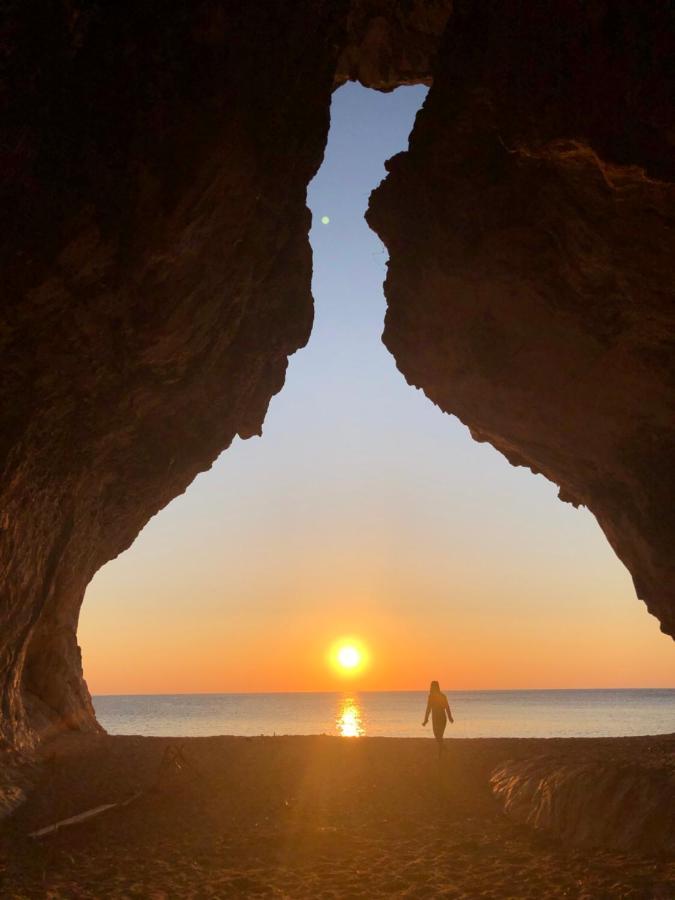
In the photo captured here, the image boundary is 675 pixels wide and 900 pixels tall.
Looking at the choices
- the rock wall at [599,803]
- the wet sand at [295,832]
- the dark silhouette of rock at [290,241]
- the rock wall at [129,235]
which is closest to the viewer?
the wet sand at [295,832]

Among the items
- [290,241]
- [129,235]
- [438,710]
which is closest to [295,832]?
[438,710]

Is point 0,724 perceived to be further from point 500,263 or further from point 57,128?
point 500,263

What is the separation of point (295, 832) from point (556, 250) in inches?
526

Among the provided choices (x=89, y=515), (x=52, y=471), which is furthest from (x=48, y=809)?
(x=89, y=515)

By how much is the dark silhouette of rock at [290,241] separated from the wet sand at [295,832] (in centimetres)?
512

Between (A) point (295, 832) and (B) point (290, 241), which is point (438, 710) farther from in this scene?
(B) point (290, 241)

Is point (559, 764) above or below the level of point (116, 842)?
above

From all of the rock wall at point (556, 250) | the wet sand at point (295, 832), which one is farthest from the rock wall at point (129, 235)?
the wet sand at point (295, 832)

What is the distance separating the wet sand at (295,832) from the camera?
893 cm

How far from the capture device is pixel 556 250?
15375mm

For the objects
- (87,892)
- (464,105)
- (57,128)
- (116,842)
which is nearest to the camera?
(87,892)

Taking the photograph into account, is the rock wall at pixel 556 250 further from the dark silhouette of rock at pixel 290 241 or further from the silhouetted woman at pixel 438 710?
the silhouetted woman at pixel 438 710

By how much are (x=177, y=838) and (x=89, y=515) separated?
1196cm

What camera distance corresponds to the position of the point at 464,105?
15352mm
